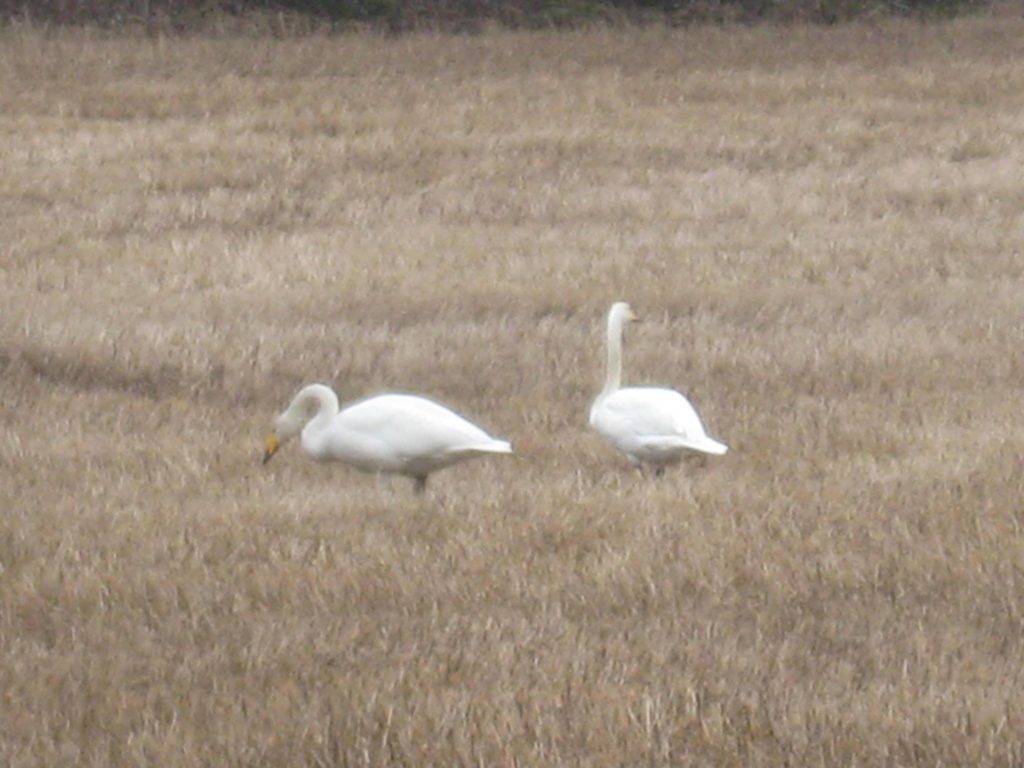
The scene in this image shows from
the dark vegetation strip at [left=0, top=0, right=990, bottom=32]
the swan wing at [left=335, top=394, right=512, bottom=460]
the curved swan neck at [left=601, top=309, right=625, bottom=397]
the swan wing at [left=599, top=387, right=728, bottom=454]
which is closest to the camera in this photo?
the swan wing at [left=335, top=394, right=512, bottom=460]

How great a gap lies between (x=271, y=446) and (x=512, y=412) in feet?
5.72

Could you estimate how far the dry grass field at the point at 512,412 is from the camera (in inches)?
224

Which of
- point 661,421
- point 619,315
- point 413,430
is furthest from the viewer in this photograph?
point 619,315

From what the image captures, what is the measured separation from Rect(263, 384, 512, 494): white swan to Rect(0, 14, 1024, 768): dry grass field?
0.21m

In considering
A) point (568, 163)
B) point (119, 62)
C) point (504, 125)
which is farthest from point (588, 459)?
point (119, 62)

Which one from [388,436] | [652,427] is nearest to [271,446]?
[388,436]

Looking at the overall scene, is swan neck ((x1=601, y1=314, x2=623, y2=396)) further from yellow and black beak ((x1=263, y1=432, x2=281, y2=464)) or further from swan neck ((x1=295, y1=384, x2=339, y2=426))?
yellow and black beak ((x1=263, y1=432, x2=281, y2=464))

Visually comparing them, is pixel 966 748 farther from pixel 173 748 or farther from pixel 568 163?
pixel 568 163

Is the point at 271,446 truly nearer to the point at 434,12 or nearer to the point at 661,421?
the point at 661,421

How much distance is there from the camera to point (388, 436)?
29.0 ft

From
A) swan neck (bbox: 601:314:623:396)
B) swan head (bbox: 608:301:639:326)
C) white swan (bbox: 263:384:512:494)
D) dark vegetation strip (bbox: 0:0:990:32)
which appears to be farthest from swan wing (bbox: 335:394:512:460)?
dark vegetation strip (bbox: 0:0:990:32)

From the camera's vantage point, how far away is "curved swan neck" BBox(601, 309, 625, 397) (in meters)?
10.0

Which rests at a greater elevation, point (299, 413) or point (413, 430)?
point (413, 430)

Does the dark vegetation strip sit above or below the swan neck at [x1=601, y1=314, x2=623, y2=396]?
below
